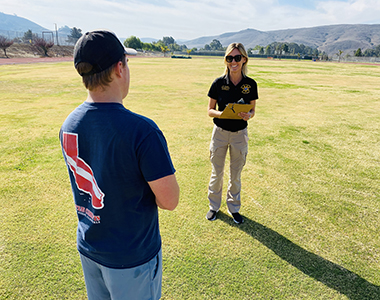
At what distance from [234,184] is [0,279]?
10.2 ft

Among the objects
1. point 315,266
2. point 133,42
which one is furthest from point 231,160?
point 133,42

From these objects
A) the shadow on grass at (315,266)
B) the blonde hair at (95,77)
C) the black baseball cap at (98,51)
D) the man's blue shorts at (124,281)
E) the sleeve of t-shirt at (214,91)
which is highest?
the black baseball cap at (98,51)

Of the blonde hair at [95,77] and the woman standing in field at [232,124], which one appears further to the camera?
the woman standing in field at [232,124]

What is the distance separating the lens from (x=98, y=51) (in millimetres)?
1144

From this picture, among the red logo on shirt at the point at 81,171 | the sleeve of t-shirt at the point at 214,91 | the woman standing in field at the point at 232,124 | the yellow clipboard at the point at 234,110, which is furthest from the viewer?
the sleeve of t-shirt at the point at 214,91

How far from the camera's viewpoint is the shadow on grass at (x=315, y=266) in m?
2.57

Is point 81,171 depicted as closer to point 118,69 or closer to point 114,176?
point 114,176

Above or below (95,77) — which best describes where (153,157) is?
below

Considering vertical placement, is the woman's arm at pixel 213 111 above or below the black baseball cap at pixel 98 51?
below

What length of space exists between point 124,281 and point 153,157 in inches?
31.2

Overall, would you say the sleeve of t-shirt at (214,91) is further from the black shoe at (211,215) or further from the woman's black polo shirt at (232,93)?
the black shoe at (211,215)

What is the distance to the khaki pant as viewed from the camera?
11.4 feet

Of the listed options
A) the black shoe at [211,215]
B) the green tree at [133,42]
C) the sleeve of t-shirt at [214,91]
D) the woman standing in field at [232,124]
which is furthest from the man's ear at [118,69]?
the green tree at [133,42]

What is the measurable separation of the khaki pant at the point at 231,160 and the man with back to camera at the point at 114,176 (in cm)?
222
